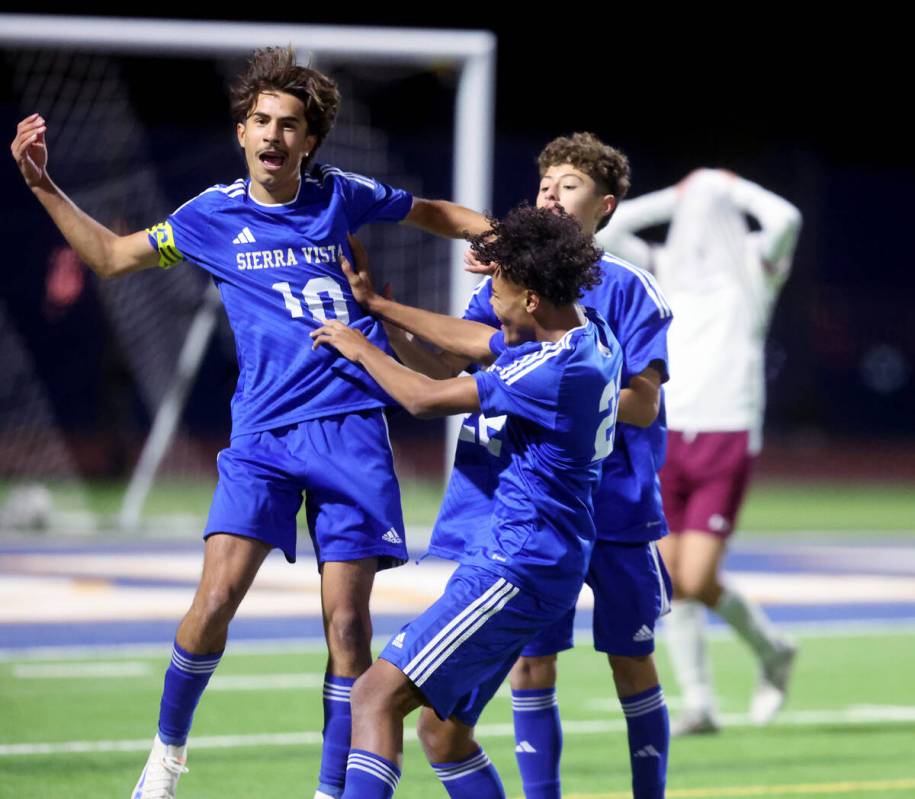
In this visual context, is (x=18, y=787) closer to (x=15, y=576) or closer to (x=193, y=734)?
(x=193, y=734)

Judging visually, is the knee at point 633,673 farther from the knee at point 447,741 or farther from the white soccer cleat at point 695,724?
the white soccer cleat at point 695,724

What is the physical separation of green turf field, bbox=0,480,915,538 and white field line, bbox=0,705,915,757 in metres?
7.23

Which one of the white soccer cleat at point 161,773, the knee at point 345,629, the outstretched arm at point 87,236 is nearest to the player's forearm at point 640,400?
the knee at point 345,629

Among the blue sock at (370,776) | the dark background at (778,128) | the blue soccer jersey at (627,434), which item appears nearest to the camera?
the blue sock at (370,776)

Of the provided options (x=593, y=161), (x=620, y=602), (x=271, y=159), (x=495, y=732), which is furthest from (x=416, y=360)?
(x=495, y=732)

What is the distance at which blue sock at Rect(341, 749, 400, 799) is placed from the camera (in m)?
4.05

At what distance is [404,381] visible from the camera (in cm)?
436

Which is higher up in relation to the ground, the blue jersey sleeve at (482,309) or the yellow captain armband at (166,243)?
the yellow captain armband at (166,243)

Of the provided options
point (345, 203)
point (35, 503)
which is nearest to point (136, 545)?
point (35, 503)

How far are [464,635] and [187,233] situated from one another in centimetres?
155

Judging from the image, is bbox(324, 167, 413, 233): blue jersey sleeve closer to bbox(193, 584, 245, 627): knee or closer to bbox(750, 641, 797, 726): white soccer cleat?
bbox(193, 584, 245, 627): knee

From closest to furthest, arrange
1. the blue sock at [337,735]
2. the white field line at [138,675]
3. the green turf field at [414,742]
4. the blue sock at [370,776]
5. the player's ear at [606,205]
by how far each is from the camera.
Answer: the blue sock at [370,776], the blue sock at [337,735], the player's ear at [606,205], the green turf field at [414,742], the white field line at [138,675]

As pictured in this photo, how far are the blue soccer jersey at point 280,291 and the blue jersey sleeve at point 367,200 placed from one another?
0.17 feet

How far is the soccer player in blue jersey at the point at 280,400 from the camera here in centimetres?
470
